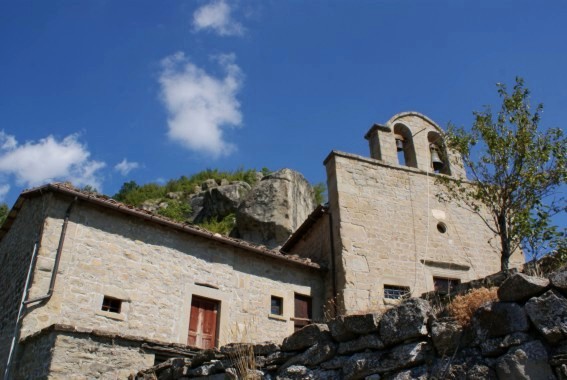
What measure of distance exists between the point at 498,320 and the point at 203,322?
8782mm

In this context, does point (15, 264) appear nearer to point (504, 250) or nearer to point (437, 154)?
point (504, 250)

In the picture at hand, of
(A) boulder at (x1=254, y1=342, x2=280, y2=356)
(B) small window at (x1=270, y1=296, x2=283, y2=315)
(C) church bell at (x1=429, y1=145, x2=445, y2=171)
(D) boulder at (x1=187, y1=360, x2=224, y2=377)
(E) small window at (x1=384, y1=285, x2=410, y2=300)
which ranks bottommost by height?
(D) boulder at (x1=187, y1=360, x2=224, y2=377)

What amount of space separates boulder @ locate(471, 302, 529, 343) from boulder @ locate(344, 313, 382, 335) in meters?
0.90

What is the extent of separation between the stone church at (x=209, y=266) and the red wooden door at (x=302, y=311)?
0.04m

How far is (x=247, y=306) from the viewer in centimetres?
1198

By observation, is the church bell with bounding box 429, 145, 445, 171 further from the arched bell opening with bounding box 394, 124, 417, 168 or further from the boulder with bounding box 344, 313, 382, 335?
the boulder with bounding box 344, 313, 382, 335

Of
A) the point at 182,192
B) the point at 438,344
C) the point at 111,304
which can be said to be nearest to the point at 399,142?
the point at 111,304

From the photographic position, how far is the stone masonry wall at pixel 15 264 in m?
9.65

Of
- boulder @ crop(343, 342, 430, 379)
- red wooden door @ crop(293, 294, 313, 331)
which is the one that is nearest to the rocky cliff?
red wooden door @ crop(293, 294, 313, 331)

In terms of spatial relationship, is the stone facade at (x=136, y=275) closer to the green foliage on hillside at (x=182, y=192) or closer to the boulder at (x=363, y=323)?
the boulder at (x=363, y=323)

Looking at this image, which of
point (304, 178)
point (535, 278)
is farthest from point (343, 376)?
point (304, 178)

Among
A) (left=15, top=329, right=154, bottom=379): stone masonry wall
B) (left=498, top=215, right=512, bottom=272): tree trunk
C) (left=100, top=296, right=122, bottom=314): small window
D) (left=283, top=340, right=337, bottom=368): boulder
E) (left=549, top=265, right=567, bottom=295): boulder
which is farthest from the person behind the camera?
(left=100, top=296, right=122, bottom=314): small window

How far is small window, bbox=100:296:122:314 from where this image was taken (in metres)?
10.1

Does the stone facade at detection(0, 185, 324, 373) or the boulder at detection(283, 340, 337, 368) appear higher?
the stone facade at detection(0, 185, 324, 373)
